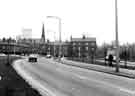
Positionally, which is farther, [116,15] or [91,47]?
[91,47]

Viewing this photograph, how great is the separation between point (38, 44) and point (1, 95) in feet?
447

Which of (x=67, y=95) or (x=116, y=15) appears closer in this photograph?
(x=67, y=95)

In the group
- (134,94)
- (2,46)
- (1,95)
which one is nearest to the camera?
(1,95)

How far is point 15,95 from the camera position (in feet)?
25.4

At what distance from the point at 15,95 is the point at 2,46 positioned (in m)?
118

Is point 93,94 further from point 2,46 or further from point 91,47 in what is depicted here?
point 2,46

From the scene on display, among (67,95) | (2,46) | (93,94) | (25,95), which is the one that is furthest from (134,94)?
(2,46)

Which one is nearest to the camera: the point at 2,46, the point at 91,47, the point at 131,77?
the point at 131,77

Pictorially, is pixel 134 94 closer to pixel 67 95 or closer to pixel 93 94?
pixel 93 94

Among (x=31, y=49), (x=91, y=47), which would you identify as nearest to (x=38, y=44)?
(x=31, y=49)

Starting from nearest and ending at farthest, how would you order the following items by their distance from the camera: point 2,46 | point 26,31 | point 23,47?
point 26,31
point 2,46
point 23,47

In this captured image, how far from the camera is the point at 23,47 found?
131 metres

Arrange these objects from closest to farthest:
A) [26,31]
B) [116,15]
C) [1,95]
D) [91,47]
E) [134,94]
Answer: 1. [1,95]
2. [134,94]
3. [116,15]
4. [26,31]
5. [91,47]

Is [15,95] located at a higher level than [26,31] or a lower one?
lower
